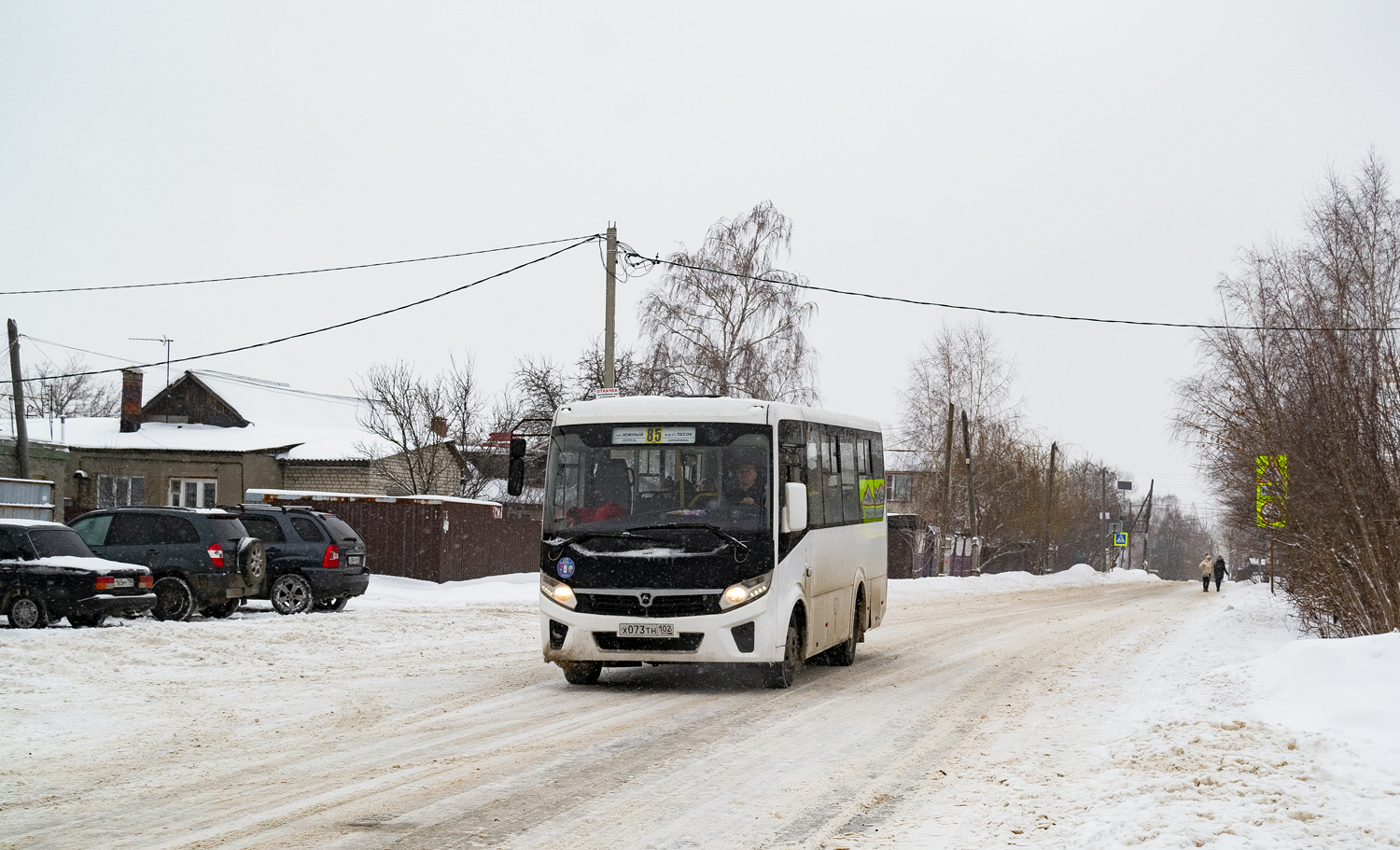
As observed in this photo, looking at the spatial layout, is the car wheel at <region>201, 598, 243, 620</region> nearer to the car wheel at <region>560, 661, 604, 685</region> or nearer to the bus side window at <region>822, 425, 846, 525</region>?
the car wheel at <region>560, 661, 604, 685</region>

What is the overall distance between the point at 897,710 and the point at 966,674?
318 cm

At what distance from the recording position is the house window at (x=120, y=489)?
47.0 meters

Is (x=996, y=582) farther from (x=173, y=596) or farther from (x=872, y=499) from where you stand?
(x=173, y=596)

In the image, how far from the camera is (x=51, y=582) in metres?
16.2

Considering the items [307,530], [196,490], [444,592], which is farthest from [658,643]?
[196,490]

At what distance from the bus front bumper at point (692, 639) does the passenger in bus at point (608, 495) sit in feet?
3.02

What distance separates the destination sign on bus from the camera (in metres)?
12.0

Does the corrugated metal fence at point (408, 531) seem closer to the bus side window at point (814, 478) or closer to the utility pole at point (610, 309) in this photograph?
the utility pole at point (610, 309)

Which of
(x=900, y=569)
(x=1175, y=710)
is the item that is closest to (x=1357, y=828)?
(x=1175, y=710)

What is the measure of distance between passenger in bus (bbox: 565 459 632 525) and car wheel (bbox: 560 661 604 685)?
1.37 metres

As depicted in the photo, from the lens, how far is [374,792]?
682cm

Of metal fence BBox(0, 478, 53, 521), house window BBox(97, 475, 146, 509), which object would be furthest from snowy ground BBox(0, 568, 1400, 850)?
house window BBox(97, 475, 146, 509)

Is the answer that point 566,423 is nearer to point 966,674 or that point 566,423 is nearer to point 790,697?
point 790,697

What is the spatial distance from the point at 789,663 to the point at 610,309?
13705 millimetres
